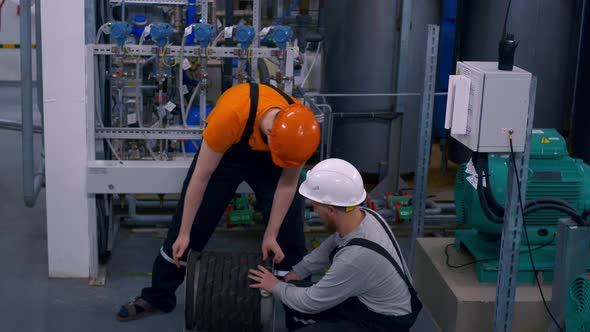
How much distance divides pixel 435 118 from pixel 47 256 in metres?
2.72

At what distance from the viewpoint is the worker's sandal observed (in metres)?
3.30

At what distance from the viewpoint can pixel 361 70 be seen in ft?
15.8

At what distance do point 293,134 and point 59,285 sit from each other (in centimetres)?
153

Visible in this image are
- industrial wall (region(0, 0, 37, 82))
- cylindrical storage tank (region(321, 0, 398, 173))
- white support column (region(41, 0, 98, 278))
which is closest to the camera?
white support column (region(41, 0, 98, 278))

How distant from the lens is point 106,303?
345 cm

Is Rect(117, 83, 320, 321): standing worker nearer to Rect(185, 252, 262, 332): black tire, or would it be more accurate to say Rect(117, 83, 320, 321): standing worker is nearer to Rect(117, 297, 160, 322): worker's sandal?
Rect(117, 297, 160, 322): worker's sandal

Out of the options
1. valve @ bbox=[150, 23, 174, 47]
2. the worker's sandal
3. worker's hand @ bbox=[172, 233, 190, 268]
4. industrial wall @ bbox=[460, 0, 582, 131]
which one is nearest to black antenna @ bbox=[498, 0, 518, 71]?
worker's hand @ bbox=[172, 233, 190, 268]

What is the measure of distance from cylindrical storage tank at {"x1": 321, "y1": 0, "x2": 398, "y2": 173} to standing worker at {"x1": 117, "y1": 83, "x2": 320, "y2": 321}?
5.81 feet

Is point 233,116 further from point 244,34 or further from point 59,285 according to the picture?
point 59,285

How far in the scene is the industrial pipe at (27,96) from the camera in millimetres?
3486

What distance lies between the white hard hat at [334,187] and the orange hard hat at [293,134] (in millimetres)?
211

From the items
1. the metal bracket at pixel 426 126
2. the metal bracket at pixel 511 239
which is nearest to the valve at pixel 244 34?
the metal bracket at pixel 426 126

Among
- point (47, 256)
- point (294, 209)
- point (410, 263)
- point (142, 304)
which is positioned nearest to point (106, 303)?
point (142, 304)

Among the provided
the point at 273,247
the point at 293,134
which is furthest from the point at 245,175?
the point at 293,134
